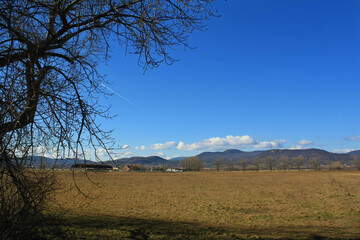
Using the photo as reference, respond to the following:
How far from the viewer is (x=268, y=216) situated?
12859mm

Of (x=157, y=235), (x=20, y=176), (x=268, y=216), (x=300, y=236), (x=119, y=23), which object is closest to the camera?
(x=20, y=176)

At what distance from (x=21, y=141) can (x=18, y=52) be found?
4.60 feet

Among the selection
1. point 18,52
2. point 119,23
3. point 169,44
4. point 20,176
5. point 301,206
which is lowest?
point 301,206

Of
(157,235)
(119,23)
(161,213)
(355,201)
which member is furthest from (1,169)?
(355,201)

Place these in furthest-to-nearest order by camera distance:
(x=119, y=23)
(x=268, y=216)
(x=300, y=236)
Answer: (x=268, y=216) < (x=300, y=236) < (x=119, y=23)

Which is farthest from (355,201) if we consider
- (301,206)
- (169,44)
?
(169,44)

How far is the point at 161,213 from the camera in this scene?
13086 millimetres

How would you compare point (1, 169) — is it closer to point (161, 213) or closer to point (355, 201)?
point (161, 213)

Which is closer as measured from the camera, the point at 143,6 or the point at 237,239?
the point at 143,6

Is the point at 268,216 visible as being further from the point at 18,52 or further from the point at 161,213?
the point at 18,52

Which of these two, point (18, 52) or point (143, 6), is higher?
point (143, 6)

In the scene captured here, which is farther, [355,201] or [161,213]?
[355,201]

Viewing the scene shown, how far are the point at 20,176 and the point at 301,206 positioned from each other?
16202 millimetres

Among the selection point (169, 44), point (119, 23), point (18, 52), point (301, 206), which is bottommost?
point (301, 206)
